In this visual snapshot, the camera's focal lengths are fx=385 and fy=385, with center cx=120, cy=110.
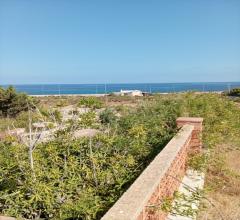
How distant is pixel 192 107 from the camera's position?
9055 millimetres

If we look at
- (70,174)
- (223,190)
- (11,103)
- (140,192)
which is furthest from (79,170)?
(11,103)

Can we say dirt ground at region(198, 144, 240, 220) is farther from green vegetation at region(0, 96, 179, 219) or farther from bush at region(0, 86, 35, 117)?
bush at region(0, 86, 35, 117)

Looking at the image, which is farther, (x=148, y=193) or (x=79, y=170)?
(x=79, y=170)

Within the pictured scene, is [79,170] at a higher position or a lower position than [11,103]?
higher

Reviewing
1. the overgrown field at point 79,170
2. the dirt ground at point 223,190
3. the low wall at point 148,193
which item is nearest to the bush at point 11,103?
the dirt ground at point 223,190

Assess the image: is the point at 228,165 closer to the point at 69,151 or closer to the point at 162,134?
the point at 162,134

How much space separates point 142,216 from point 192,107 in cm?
624

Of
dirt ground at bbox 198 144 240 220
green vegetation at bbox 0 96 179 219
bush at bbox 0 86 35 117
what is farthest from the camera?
bush at bbox 0 86 35 117

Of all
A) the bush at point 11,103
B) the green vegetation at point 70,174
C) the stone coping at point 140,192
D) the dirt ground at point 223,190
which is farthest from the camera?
the bush at point 11,103

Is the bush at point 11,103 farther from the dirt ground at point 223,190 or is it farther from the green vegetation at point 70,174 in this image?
the green vegetation at point 70,174

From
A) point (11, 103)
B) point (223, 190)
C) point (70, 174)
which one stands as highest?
point (70, 174)

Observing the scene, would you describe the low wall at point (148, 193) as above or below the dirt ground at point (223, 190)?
above

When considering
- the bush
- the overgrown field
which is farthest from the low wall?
the bush

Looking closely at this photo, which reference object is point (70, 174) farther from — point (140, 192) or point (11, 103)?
point (11, 103)
